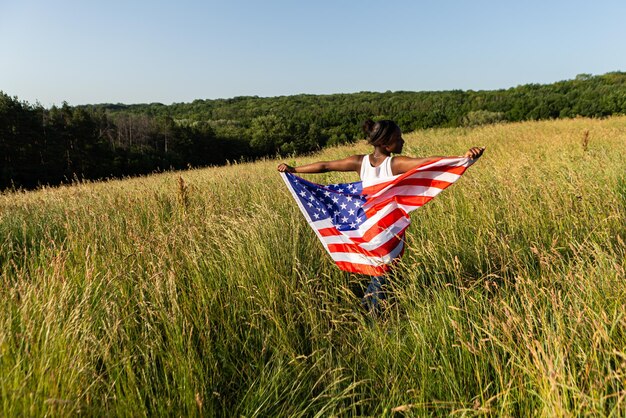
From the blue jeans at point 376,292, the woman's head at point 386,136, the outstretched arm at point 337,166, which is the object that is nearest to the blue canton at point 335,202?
the outstretched arm at point 337,166

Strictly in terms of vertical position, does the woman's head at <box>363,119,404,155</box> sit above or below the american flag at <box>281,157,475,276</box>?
above

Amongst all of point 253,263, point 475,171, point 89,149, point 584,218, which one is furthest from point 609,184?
point 89,149

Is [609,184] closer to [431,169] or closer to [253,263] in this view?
[431,169]

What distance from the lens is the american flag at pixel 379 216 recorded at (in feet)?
8.98

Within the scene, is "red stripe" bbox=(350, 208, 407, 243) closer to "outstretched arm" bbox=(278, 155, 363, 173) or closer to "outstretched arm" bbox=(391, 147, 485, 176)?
"outstretched arm" bbox=(391, 147, 485, 176)

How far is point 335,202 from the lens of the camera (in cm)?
313

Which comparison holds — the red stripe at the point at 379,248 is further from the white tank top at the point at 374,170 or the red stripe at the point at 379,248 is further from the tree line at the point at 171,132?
the tree line at the point at 171,132

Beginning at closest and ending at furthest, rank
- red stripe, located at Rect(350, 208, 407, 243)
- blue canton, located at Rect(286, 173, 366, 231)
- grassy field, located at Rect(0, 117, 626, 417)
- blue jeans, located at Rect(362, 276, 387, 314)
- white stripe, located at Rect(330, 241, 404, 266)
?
grassy field, located at Rect(0, 117, 626, 417)
blue jeans, located at Rect(362, 276, 387, 314)
white stripe, located at Rect(330, 241, 404, 266)
red stripe, located at Rect(350, 208, 407, 243)
blue canton, located at Rect(286, 173, 366, 231)

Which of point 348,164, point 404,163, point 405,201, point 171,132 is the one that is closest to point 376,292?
point 405,201

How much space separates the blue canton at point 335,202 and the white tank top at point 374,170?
0.10 meters

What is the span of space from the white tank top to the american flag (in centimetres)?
6

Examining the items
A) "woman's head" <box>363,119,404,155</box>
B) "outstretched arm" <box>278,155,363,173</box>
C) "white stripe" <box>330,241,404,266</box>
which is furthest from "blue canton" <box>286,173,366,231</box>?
"woman's head" <box>363,119,404,155</box>

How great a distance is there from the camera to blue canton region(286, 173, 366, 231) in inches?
118

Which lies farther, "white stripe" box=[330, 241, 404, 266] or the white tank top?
the white tank top
